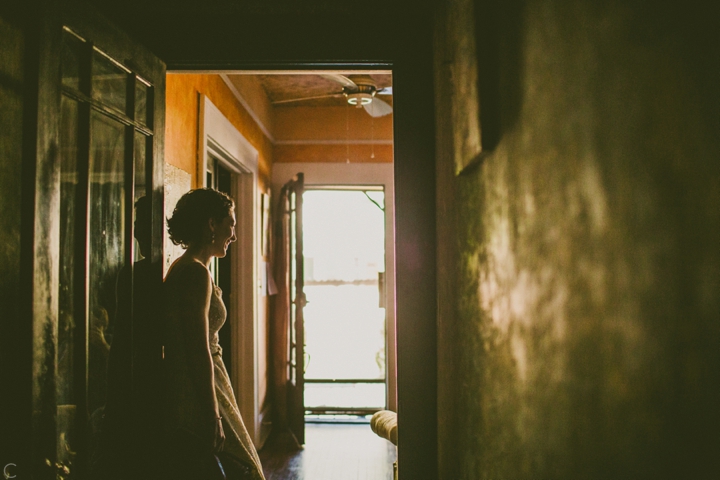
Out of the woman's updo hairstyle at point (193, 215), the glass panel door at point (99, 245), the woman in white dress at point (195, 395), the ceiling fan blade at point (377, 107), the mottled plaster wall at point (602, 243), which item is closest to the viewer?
the mottled plaster wall at point (602, 243)

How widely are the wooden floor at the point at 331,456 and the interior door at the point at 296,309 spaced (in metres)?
0.20

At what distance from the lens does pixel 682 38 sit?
0.47m

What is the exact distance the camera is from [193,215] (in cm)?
200

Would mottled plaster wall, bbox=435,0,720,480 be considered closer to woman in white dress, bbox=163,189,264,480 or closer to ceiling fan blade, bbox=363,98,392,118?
woman in white dress, bbox=163,189,264,480

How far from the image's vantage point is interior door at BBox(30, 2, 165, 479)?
1305 mm

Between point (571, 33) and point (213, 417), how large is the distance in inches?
64.2

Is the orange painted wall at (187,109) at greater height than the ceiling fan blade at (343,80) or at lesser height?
lesser

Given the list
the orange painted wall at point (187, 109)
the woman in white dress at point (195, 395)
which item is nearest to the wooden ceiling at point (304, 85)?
the orange painted wall at point (187, 109)

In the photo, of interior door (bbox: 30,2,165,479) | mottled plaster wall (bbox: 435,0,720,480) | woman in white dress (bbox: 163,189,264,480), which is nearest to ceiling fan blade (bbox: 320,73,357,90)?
interior door (bbox: 30,2,165,479)

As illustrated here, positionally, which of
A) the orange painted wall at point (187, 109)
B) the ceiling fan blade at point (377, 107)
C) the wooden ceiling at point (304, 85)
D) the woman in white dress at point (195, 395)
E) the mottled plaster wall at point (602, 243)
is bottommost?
the woman in white dress at point (195, 395)

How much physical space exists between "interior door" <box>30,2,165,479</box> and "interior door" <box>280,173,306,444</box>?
7.98 ft

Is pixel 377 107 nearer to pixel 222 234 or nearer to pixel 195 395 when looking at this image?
pixel 222 234

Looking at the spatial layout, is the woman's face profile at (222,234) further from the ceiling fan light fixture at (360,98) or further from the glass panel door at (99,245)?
the ceiling fan light fixture at (360,98)

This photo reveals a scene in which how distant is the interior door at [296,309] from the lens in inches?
168
